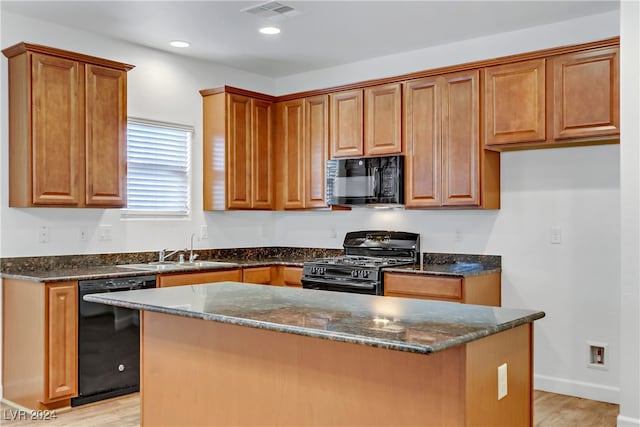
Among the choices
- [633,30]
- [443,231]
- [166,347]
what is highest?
[633,30]

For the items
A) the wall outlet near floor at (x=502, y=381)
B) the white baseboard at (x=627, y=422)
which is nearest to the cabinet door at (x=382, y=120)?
the white baseboard at (x=627, y=422)

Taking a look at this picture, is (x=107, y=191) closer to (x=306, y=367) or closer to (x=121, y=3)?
(x=121, y=3)

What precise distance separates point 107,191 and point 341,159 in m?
1.92

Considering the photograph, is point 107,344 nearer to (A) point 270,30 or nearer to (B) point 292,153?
(B) point 292,153

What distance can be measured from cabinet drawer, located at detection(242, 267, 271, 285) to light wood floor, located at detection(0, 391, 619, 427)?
1.26 m

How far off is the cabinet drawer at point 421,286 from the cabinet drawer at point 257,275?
3.73 ft

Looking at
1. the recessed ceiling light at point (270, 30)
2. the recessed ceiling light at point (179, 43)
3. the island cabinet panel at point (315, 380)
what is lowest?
the island cabinet panel at point (315, 380)

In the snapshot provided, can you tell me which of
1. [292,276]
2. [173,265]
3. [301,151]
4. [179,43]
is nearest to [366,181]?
[301,151]

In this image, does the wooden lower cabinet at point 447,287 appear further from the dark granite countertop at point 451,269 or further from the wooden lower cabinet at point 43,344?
the wooden lower cabinet at point 43,344

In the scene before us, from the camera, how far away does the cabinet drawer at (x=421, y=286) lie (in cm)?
414

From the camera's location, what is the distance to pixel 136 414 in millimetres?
3760

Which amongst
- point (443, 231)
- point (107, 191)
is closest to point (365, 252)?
point (443, 231)

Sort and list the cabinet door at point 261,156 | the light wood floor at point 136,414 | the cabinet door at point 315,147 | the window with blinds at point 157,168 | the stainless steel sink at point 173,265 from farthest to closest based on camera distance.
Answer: the cabinet door at point 261,156 → the cabinet door at point 315,147 → the window with blinds at point 157,168 → the stainless steel sink at point 173,265 → the light wood floor at point 136,414

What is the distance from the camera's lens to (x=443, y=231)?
491 centimetres
